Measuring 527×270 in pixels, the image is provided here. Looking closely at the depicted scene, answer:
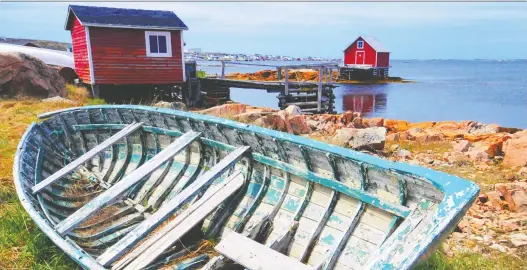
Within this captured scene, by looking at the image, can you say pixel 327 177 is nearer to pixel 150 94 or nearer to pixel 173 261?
pixel 173 261

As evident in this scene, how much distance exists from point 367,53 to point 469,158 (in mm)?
42857

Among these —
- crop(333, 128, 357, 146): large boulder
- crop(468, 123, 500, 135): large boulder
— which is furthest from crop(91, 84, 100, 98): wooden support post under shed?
crop(468, 123, 500, 135): large boulder

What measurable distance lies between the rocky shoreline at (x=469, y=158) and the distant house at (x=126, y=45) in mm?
5883

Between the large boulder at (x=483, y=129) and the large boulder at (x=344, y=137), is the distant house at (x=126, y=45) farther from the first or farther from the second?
the large boulder at (x=483, y=129)

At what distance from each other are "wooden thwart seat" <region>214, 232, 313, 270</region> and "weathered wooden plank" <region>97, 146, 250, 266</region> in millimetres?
714

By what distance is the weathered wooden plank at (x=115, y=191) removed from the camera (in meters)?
3.85

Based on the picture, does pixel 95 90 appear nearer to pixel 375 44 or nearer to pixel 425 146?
pixel 425 146

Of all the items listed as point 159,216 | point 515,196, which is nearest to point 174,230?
point 159,216

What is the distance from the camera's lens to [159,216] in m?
3.82

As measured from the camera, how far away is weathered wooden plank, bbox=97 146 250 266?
3477 millimetres

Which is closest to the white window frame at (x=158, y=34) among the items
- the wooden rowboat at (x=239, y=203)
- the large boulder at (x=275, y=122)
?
the large boulder at (x=275, y=122)

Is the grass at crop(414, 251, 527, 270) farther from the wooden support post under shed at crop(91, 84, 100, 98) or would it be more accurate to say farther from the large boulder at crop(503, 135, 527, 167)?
the wooden support post under shed at crop(91, 84, 100, 98)

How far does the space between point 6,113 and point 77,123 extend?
6410 mm

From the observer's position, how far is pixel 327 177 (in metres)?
3.75
